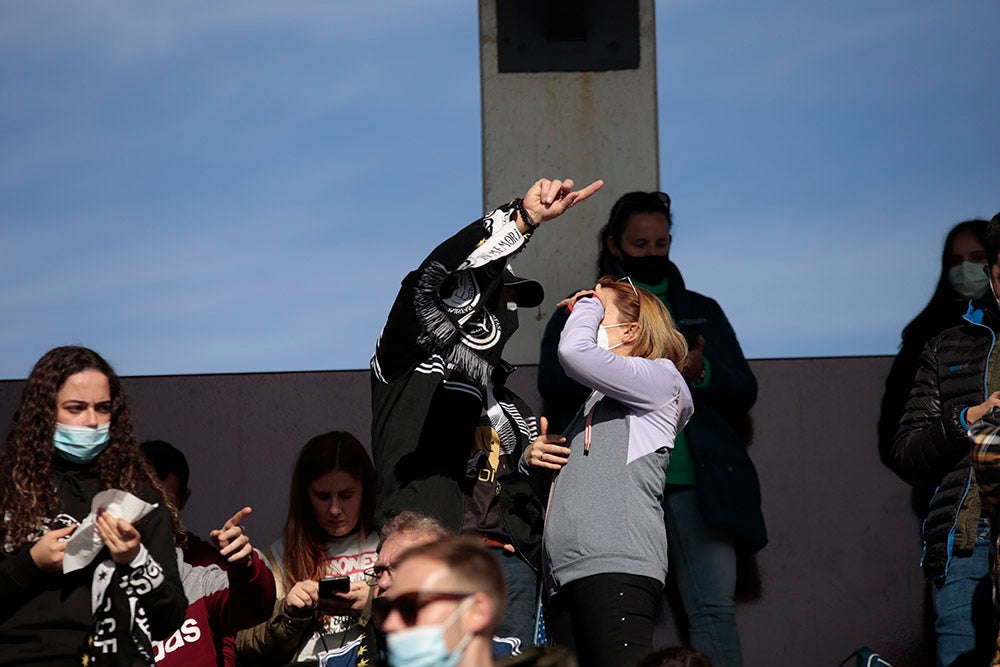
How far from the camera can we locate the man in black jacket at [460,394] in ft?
15.3

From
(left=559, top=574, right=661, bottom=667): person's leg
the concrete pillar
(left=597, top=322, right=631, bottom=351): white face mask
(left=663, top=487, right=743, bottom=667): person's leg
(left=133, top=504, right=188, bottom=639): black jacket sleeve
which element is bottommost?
(left=663, top=487, right=743, bottom=667): person's leg

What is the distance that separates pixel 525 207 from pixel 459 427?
71 cm

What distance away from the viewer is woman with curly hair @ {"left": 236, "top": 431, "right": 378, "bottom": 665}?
516cm

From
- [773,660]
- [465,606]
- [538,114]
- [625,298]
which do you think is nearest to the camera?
[465,606]

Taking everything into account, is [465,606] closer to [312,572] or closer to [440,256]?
[440,256]

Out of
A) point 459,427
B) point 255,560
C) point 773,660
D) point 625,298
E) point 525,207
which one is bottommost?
point 773,660

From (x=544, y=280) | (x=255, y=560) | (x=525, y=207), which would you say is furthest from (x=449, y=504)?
(x=544, y=280)

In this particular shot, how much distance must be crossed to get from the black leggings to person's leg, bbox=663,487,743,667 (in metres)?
1.00

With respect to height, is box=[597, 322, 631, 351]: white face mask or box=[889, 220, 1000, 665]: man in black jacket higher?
box=[597, 322, 631, 351]: white face mask

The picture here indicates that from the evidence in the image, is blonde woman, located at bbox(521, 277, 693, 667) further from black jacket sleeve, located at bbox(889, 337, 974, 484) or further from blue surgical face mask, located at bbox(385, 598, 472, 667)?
blue surgical face mask, located at bbox(385, 598, 472, 667)

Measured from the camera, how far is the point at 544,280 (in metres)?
6.84

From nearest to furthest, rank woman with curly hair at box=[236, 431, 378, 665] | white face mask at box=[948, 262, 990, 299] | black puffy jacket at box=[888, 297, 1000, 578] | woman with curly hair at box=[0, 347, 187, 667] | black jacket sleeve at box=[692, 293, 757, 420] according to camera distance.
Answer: woman with curly hair at box=[0, 347, 187, 667], black puffy jacket at box=[888, 297, 1000, 578], woman with curly hair at box=[236, 431, 378, 665], white face mask at box=[948, 262, 990, 299], black jacket sleeve at box=[692, 293, 757, 420]

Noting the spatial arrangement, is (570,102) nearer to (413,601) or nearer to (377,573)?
(377,573)

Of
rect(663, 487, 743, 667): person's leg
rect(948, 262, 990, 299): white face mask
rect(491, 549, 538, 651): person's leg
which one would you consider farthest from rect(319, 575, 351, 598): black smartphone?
rect(948, 262, 990, 299): white face mask
